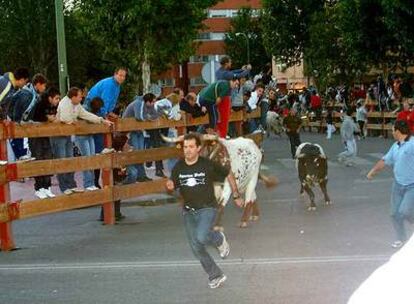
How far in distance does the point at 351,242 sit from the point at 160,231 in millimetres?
2763

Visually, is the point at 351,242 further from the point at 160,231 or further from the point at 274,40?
the point at 274,40

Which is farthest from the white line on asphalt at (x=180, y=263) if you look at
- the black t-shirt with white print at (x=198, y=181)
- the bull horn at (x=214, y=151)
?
the bull horn at (x=214, y=151)

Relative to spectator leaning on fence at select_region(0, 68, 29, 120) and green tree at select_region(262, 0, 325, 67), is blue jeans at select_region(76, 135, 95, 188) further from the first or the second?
green tree at select_region(262, 0, 325, 67)

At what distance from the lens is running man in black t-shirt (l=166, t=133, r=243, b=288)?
721 cm

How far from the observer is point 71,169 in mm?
10211

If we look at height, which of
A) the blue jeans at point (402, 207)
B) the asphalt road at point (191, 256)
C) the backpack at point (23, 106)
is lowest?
the asphalt road at point (191, 256)

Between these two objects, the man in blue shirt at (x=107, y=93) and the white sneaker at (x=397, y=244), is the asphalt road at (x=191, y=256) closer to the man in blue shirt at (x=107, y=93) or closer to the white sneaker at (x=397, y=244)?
the white sneaker at (x=397, y=244)

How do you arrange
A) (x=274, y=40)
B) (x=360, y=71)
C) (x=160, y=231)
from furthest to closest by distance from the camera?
(x=274, y=40) → (x=360, y=71) → (x=160, y=231)

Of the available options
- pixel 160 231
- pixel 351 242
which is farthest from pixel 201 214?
pixel 160 231

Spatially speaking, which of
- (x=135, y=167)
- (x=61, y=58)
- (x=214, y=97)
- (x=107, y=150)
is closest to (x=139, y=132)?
(x=135, y=167)

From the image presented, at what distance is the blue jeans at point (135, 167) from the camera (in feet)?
40.8

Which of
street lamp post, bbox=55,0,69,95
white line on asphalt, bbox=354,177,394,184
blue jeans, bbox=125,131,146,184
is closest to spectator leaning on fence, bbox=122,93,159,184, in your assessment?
blue jeans, bbox=125,131,146,184

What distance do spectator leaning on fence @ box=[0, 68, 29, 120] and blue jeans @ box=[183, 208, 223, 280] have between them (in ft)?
16.4

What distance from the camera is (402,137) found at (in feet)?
28.7
